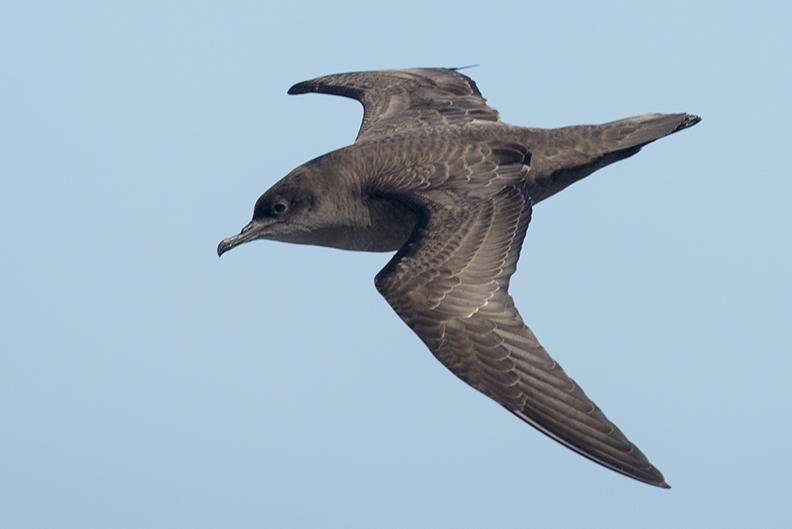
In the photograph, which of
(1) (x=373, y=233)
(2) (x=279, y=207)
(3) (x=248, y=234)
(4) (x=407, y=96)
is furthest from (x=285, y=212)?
(4) (x=407, y=96)

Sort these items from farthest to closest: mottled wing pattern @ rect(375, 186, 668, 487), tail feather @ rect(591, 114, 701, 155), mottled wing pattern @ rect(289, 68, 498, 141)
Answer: mottled wing pattern @ rect(289, 68, 498, 141)
tail feather @ rect(591, 114, 701, 155)
mottled wing pattern @ rect(375, 186, 668, 487)

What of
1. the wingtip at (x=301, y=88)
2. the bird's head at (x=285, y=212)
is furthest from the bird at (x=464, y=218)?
the wingtip at (x=301, y=88)

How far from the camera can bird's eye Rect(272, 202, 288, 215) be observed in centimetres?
1349

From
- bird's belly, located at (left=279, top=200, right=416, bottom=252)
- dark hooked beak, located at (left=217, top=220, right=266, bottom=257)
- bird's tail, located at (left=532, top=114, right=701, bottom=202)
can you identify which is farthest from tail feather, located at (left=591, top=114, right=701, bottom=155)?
dark hooked beak, located at (left=217, top=220, right=266, bottom=257)

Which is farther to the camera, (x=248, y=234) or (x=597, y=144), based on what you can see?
(x=597, y=144)

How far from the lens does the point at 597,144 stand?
1369 cm

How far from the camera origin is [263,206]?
13531 mm

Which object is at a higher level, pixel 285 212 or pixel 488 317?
pixel 285 212

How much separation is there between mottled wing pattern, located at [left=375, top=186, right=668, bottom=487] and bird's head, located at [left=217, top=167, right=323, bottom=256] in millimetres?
1058

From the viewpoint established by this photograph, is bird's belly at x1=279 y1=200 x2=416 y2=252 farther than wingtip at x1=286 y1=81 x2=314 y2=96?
No

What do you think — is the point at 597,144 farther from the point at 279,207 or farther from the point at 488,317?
the point at 279,207

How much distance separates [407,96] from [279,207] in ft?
8.66

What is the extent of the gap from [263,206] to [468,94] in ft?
9.85

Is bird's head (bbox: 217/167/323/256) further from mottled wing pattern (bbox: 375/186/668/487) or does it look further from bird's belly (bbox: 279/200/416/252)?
mottled wing pattern (bbox: 375/186/668/487)
